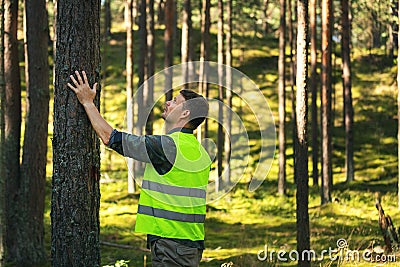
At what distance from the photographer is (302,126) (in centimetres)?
1070

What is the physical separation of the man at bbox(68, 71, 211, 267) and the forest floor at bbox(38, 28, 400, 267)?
120 inches

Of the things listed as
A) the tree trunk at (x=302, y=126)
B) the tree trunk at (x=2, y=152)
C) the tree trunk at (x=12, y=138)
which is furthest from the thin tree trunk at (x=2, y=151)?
the tree trunk at (x=302, y=126)

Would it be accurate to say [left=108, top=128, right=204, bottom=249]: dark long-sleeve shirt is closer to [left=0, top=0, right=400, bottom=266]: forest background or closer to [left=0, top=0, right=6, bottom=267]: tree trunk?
[left=0, top=0, right=400, bottom=266]: forest background

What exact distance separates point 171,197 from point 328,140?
18.4 meters

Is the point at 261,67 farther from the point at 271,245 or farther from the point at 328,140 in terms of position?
the point at 271,245

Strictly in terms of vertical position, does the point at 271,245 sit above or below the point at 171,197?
below

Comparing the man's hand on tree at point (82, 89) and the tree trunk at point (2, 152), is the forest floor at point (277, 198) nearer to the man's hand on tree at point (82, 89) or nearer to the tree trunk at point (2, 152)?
the tree trunk at point (2, 152)

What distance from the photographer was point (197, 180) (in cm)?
555

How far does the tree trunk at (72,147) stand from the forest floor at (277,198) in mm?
2788

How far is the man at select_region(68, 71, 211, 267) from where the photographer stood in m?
5.43

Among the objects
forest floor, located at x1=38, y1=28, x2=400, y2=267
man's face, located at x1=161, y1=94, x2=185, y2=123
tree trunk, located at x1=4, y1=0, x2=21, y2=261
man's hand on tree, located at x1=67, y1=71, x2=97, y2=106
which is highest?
man's hand on tree, located at x1=67, y1=71, x2=97, y2=106

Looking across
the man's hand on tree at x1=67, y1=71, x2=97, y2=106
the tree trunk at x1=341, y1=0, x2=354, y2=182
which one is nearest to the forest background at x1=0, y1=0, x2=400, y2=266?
the tree trunk at x1=341, y1=0, x2=354, y2=182

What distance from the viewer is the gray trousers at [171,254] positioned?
552 centimetres

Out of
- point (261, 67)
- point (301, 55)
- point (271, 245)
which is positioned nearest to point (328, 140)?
point (271, 245)
